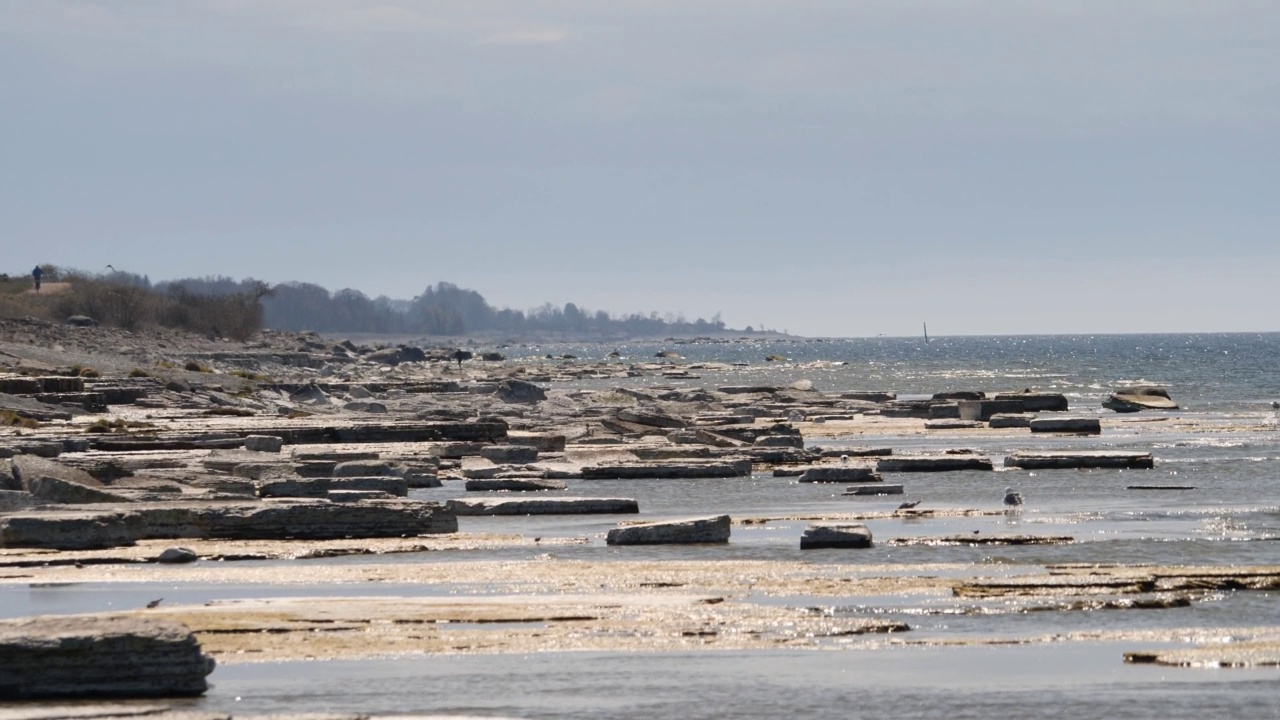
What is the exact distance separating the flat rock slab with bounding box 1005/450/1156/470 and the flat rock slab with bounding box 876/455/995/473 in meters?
→ 0.62

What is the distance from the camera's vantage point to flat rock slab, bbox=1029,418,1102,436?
43594mm

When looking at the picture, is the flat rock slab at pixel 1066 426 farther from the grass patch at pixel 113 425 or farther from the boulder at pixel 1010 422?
the grass patch at pixel 113 425

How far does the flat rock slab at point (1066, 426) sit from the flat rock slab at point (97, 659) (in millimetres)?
35242

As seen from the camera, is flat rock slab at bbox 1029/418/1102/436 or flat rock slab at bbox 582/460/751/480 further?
flat rock slab at bbox 1029/418/1102/436

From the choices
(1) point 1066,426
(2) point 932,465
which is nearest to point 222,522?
(2) point 932,465

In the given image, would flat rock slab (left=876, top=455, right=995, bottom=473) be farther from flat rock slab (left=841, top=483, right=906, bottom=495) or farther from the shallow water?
the shallow water

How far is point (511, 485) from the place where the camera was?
2673 cm

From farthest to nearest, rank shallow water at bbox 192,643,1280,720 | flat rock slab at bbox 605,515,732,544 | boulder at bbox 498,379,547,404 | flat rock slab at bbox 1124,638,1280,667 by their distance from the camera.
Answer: boulder at bbox 498,379,547,404, flat rock slab at bbox 605,515,732,544, flat rock slab at bbox 1124,638,1280,667, shallow water at bbox 192,643,1280,720

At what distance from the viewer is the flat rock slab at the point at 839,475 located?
94.2ft

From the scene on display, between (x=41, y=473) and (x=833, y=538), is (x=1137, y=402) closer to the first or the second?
(x=833, y=538)

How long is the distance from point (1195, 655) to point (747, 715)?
3.83m

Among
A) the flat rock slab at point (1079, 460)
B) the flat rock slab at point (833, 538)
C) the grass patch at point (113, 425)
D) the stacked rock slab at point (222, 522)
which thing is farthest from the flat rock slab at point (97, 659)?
the grass patch at point (113, 425)

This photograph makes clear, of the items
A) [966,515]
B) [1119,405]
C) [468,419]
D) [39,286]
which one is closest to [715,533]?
[966,515]

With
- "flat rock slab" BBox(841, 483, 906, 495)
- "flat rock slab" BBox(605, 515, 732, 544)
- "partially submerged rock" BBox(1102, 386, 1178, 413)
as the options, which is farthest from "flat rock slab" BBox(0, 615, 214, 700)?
"partially submerged rock" BBox(1102, 386, 1178, 413)
